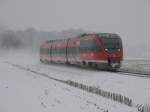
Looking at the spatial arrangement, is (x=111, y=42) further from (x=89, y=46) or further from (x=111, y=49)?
(x=89, y=46)

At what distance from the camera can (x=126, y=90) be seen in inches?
733

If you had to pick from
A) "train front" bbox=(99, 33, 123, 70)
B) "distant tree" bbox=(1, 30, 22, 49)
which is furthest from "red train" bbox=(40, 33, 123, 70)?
"distant tree" bbox=(1, 30, 22, 49)

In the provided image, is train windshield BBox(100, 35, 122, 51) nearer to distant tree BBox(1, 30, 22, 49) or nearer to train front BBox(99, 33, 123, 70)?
train front BBox(99, 33, 123, 70)

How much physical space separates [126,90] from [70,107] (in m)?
5.23

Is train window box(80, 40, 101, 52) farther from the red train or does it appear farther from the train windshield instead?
the train windshield

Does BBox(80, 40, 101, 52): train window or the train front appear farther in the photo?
BBox(80, 40, 101, 52): train window

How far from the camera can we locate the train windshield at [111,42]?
29.4 metres

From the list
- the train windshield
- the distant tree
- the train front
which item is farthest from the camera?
the distant tree

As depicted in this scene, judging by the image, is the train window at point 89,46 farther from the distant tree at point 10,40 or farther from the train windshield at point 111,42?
the distant tree at point 10,40

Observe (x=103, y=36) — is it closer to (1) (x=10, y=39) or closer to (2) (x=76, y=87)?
(2) (x=76, y=87)

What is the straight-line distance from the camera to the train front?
95.0 feet

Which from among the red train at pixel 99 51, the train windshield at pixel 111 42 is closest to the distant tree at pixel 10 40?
the red train at pixel 99 51

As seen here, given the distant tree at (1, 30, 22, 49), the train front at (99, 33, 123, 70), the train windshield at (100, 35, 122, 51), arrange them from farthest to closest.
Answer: the distant tree at (1, 30, 22, 49) → the train windshield at (100, 35, 122, 51) → the train front at (99, 33, 123, 70)

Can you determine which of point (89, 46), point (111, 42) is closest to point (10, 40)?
point (89, 46)
